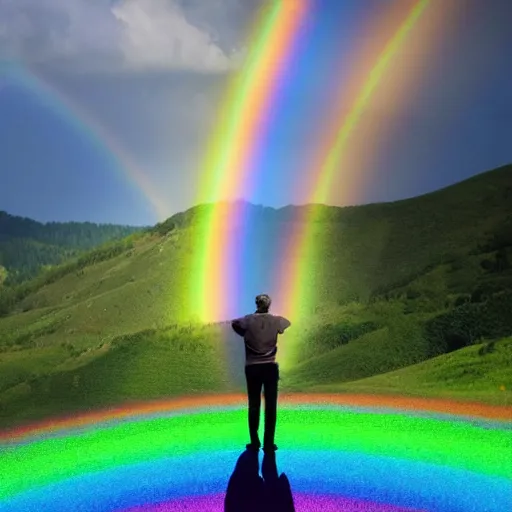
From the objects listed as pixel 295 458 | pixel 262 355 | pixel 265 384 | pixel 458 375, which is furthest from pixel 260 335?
pixel 458 375

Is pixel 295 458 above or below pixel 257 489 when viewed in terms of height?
above

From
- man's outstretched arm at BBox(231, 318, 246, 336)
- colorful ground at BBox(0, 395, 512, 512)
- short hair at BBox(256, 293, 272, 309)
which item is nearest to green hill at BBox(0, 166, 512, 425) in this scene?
colorful ground at BBox(0, 395, 512, 512)

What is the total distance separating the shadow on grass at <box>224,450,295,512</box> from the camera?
8117 millimetres

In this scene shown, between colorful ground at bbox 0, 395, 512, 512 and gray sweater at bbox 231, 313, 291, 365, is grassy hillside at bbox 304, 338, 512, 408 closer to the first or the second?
colorful ground at bbox 0, 395, 512, 512

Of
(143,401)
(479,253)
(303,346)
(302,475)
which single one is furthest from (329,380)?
(479,253)

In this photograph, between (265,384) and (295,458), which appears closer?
(265,384)

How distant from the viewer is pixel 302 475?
30.7 ft

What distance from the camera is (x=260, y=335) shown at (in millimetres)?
9102

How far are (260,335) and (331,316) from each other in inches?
1184

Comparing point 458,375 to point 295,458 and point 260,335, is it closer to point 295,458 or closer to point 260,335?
point 295,458

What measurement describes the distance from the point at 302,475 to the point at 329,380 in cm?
1792

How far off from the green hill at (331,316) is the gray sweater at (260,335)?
700 cm

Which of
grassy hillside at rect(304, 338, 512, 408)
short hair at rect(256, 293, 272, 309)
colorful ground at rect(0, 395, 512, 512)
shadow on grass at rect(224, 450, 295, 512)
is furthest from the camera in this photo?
grassy hillside at rect(304, 338, 512, 408)

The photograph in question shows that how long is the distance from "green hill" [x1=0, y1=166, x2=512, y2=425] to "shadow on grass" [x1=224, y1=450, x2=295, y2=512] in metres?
6.56
